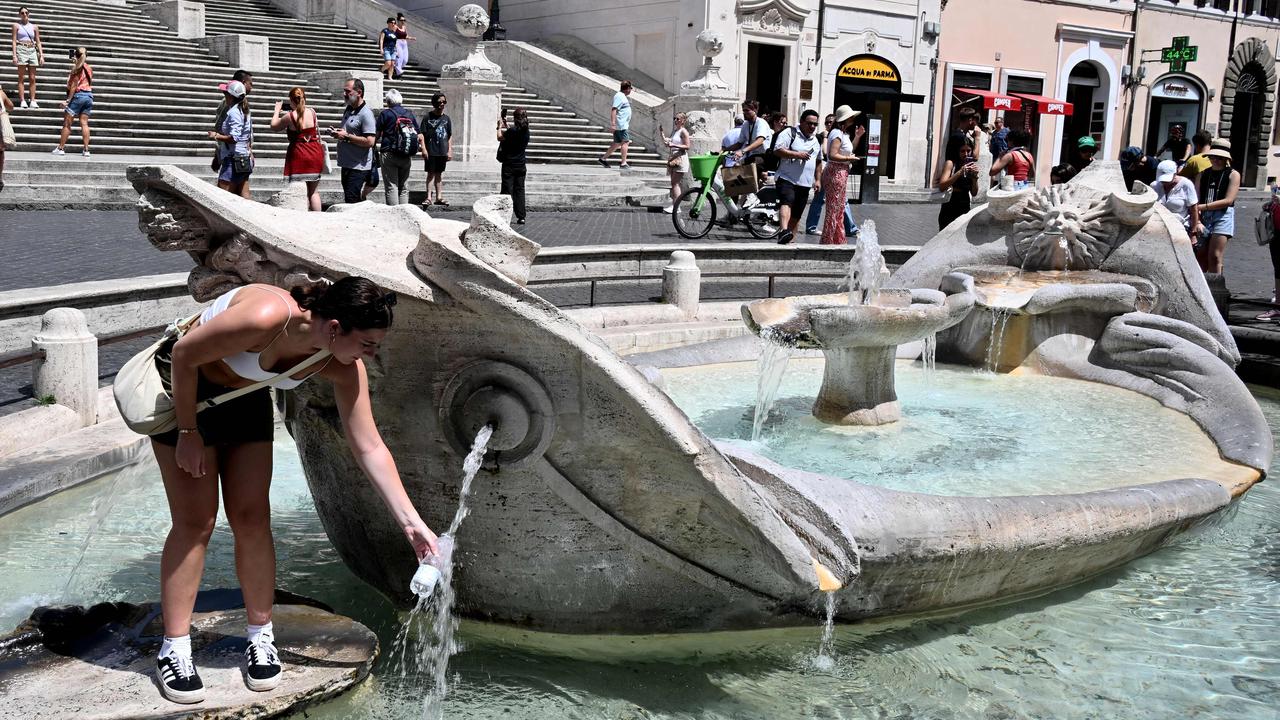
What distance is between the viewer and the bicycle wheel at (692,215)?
49.8 ft

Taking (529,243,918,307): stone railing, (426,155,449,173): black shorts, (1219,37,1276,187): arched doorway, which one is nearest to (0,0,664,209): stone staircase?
(426,155,449,173): black shorts

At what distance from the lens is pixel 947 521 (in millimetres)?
3928

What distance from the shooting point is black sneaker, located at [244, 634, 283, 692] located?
310cm

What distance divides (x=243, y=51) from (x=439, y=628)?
67.2ft

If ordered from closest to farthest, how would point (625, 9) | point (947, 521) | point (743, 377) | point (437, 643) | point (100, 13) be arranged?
point (437, 643)
point (947, 521)
point (743, 377)
point (100, 13)
point (625, 9)

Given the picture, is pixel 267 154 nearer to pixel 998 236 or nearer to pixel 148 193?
pixel 998 236

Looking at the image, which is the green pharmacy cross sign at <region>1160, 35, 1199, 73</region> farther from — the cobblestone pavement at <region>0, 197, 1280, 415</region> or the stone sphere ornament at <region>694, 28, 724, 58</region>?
the stone sphere ornament at <region>694, 28, 724, 58</region>

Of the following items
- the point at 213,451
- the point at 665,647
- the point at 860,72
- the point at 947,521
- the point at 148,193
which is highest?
the point at 860,72

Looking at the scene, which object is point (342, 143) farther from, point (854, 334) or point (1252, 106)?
point (1252, 106)

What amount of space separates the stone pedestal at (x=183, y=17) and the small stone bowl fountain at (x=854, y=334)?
67.5 feet

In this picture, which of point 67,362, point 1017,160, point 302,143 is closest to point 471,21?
point 302,143

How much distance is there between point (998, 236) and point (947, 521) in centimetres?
413

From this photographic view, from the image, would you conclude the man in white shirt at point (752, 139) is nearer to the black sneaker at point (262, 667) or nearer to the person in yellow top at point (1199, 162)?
the person in yellow top at point (1199, 162)

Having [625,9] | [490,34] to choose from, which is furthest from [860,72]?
[490,34]
